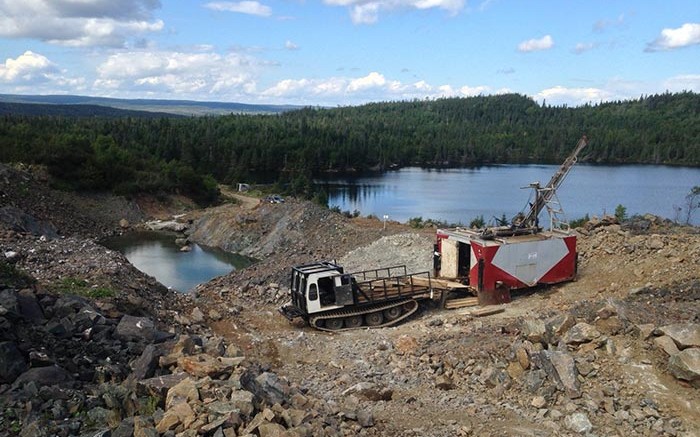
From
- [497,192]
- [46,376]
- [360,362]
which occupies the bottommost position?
[497,192]

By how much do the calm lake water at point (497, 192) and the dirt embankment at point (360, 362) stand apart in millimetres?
31550

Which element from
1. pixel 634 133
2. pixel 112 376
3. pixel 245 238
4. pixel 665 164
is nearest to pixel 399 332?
pixel 112 376

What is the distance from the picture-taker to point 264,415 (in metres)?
6.97

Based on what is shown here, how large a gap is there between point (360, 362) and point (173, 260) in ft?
69.7

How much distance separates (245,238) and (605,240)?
19552 millimetres

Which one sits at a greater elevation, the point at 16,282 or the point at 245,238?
the point at 16,282

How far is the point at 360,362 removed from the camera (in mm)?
12500

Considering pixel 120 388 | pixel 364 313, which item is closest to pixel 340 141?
pixel 364 313

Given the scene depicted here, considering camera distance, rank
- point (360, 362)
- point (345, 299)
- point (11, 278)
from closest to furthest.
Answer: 1. point (11, 278)
2. point (360, 362)
3. point (345, 299)

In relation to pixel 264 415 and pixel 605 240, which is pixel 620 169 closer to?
pixel 605 240

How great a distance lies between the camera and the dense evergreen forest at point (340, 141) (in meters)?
47.8

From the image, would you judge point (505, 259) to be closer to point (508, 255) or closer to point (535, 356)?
point (508, 255)

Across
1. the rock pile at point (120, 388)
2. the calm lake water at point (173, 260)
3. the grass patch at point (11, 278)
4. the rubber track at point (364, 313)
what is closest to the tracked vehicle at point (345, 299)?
the rubber track at point (364, 313)

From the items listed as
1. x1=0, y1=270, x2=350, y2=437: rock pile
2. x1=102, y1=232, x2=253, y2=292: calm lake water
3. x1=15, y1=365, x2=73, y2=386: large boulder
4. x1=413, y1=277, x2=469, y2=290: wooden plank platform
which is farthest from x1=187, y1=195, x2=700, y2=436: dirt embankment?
x1=102, y1=232, x2=253, y2=292: calm lake water
